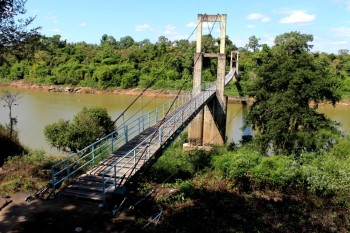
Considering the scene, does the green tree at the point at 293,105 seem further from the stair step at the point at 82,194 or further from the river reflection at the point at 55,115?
the stair step at the point at 82,194

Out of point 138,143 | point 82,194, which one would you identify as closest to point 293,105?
point 138,143

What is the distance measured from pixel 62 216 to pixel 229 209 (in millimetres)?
3703

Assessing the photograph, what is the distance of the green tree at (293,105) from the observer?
12.8 meters

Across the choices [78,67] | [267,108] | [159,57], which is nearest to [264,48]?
[159,57]

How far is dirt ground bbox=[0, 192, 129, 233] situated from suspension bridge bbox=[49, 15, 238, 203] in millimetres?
250

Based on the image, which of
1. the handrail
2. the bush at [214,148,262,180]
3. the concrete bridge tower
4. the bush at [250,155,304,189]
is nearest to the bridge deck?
the handrail

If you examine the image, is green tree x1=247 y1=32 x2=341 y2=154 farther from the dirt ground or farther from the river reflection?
the dirt ground

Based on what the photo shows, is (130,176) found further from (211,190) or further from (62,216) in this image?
(211,190)

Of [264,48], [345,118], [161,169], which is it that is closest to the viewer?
[161,169]

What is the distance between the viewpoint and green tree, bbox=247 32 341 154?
12.8 meters

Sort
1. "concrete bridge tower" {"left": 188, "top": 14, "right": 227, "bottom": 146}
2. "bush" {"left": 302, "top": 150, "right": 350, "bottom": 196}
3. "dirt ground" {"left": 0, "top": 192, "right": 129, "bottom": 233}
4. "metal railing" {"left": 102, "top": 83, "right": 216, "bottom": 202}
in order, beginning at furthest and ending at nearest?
"concrete bridge tower" {"left": 188, "top": 14, "right": 227, "bottom": 146}
"bush" {"left": 302, "top": 150, "right": 350, "bottom": 196}
"metal railing" {"left": 102, "top": 83, "right": 216, "bottom": 202}
"dirt ground" {"left": 0, "top": 192, "right": 129, "bottom": 233}

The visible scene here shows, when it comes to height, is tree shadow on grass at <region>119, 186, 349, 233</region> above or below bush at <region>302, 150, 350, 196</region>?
below

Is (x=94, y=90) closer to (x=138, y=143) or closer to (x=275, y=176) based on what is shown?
(x=138, y=143)

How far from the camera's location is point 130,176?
5.94m
